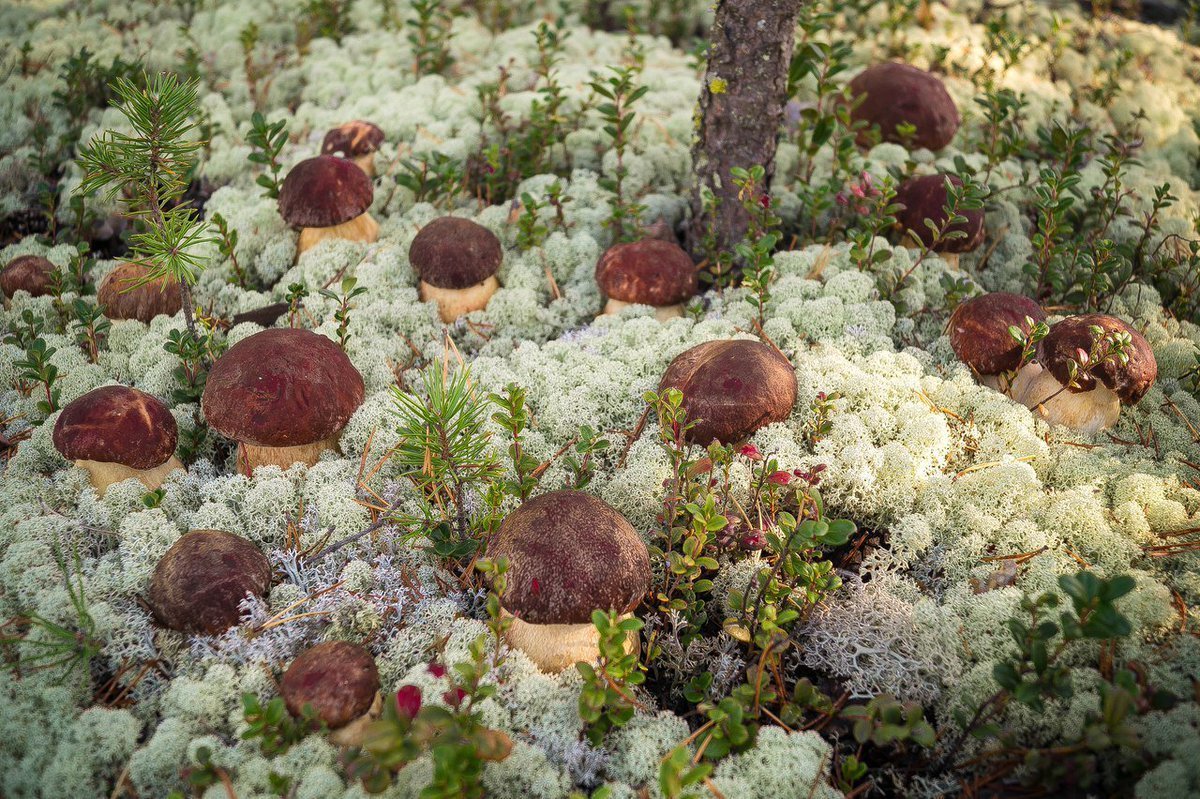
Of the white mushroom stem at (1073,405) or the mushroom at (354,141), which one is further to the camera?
the mushroom at (354,141)

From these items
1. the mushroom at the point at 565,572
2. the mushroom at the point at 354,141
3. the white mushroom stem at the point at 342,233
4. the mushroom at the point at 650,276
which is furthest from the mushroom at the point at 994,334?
the mushroom at the point at 354,141

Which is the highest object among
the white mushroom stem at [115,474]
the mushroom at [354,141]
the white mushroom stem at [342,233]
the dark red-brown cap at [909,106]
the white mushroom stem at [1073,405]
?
the dark red-brown cap at [909,106]

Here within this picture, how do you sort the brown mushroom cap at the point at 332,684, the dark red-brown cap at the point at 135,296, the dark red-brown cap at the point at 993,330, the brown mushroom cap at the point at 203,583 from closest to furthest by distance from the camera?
the brown mushroom cap at the point at 332,684 < the brown mushroom cap at the point at 203,583 < the dark red-brown cap at the point at 993,330 < the dark red-brown cap at the point at 135,296

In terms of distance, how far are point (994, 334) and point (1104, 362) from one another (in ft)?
1.53

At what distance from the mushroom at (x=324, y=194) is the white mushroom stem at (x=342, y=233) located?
12 cm

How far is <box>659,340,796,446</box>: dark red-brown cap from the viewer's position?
3174mm

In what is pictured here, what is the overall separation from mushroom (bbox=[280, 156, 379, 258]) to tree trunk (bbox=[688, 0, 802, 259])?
2.01m

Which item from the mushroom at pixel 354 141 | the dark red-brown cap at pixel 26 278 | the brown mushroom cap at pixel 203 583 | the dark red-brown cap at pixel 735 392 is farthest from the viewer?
the mushroom at pixel 354 141

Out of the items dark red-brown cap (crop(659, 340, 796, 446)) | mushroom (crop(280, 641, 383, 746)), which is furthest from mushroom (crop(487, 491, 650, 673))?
dark red-brown cap (crop(659, 340, 796, 446))

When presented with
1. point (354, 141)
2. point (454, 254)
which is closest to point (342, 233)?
point (354, 141)

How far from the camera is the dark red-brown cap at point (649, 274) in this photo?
410 cm

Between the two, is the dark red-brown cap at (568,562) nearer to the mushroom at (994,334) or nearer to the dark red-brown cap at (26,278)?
the mushroom at (994,334)

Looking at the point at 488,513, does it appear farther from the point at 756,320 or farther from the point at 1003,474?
the point at 1003,474

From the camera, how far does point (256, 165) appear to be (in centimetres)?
538
